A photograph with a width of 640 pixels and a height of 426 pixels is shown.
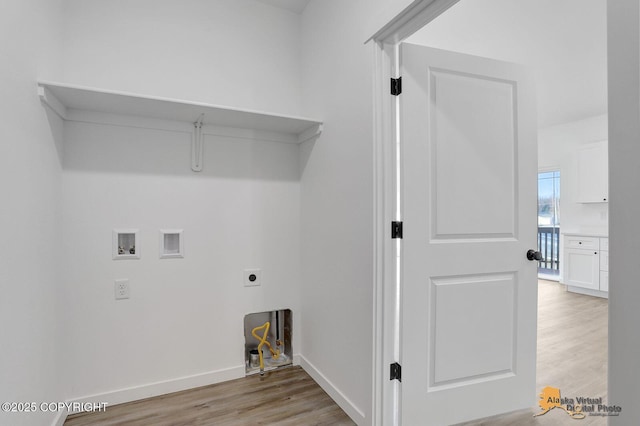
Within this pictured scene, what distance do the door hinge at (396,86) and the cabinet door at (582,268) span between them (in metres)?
4.83

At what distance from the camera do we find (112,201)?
203 centimetres

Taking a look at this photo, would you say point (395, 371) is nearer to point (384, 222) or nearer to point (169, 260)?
point (384, 222)

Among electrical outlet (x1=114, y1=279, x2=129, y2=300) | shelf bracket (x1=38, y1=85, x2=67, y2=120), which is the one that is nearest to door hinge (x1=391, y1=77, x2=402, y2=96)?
shelf bracket (x1=38, y1=85, x2=67, y2=120)

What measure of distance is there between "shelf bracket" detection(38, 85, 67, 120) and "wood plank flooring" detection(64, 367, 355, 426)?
67.8 inches

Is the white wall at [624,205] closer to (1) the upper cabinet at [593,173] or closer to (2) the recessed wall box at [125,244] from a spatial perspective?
(2) the recessed wall box at [125,244]

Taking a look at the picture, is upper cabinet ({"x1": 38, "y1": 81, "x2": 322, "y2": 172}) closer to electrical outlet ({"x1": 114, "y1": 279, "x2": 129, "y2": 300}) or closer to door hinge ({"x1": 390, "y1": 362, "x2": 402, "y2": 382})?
electrical outlet ({"x1": 114, "y1": 279, "x2": 129, "y2": 300})

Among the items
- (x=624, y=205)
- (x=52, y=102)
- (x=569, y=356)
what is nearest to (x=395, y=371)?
(x=624, y=205)

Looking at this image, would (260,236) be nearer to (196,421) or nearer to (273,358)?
(273,358)

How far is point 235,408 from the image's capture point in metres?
Answer: 1.97

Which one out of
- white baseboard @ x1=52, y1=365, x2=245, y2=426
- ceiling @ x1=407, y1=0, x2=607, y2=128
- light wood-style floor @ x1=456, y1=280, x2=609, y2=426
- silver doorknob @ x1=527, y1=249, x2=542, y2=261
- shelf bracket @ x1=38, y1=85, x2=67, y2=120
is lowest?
light wood-style floor @ x1=456, y1=280, x2=609, y2=426

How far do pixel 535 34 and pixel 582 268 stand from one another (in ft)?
12.3

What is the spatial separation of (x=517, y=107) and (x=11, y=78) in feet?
7.98

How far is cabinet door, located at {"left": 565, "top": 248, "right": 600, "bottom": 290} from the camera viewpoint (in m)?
4.69

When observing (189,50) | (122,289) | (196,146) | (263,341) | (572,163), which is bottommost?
A: (263,341)
